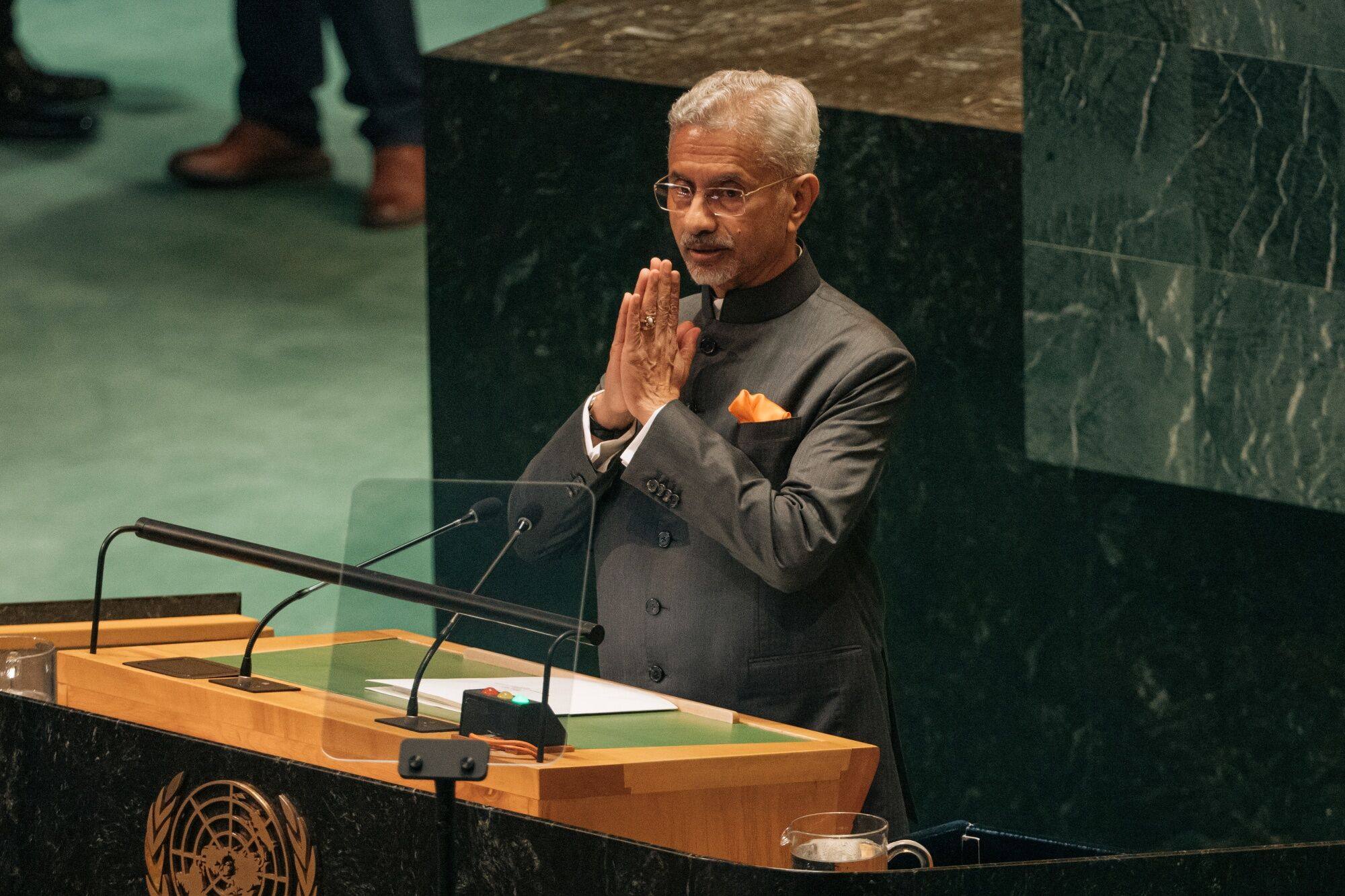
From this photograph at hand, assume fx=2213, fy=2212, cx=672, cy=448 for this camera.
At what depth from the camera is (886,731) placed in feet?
9.05

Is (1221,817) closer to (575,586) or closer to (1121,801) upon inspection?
(1121,801)

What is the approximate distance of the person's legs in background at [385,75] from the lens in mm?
8047

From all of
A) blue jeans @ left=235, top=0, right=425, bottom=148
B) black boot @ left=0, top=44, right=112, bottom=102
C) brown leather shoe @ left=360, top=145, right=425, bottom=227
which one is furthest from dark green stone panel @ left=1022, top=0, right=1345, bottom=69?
black boot @ left=0, top=44, right=112, bottom=102

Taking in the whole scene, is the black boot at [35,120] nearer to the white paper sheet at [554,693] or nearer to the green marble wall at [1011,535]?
the green marble wall at [1011,535]

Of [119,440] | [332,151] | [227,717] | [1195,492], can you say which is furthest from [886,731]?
[332,151]

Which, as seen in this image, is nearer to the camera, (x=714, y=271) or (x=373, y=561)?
(x=373, y=561)

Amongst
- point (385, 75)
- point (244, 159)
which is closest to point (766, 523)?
point (385, 75)

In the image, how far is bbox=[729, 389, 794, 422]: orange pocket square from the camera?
8.85 ft

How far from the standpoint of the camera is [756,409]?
271cm

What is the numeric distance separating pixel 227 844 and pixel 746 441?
31.1 inches

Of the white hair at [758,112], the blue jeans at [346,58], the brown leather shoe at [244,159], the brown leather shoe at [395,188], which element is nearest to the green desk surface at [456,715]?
the white hair at [758,112]

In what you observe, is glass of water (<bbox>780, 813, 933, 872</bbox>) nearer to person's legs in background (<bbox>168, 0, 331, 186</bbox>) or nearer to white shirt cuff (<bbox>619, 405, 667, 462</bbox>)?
white shirt cuff (<bbox>619, 405, 667, 462</bbox>)

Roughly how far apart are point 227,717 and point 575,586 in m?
0.44

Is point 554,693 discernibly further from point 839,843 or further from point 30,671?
point 30,671
